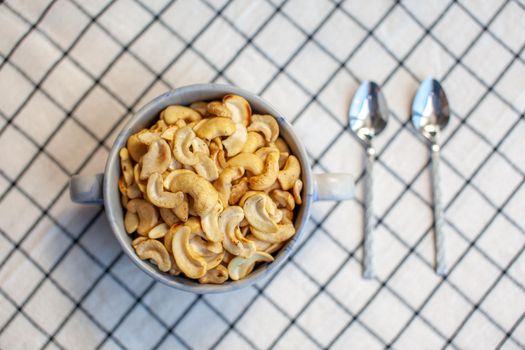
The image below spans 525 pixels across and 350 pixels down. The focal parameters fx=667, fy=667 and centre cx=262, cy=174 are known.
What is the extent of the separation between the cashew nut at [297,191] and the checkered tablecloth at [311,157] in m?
0.13

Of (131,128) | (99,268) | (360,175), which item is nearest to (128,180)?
(131,128)

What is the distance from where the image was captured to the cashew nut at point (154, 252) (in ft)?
1.99

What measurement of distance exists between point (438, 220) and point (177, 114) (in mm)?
318

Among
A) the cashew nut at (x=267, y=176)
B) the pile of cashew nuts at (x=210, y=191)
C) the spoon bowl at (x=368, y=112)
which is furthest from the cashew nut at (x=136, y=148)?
the spoon bowl at (x=368, y=112)

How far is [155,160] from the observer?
0.60m

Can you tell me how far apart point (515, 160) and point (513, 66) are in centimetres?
11

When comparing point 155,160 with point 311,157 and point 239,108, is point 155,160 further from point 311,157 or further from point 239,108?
point 311,157

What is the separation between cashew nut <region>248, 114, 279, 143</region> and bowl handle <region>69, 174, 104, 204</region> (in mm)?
150

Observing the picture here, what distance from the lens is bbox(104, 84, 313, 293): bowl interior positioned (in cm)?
61

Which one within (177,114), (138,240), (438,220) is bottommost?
(138,240)

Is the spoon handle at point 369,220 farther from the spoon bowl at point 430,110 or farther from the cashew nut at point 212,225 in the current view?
the cashew nut at point 212,225

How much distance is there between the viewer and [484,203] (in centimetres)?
76

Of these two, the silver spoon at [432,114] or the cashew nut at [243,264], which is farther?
the silver spoon at [432,114]

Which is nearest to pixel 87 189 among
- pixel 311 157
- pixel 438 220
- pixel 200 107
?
pixel 200 107
